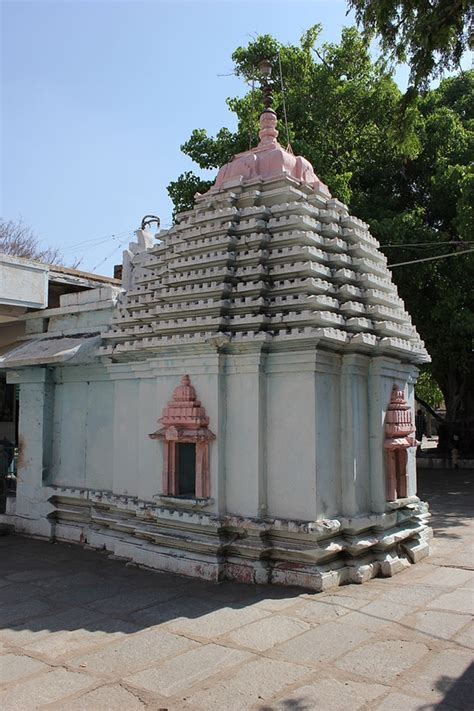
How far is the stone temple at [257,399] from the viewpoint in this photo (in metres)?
6.51

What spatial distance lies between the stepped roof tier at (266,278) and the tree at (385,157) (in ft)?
25.3

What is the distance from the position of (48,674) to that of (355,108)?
54.9 feet

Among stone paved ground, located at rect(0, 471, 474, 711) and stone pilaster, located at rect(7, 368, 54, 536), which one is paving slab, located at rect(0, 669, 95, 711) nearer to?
stone paved ground, located at rect(0, 471, 474, 711)

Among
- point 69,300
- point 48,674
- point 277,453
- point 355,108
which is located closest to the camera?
point 48,674

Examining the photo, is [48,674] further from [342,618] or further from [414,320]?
[414,320]

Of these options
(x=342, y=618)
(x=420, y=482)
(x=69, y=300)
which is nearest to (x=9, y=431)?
(x=69, y=300)

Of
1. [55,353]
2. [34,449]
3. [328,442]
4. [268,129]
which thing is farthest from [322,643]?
[268,129]

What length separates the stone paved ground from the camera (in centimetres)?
401

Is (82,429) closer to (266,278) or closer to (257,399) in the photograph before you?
(257,399)

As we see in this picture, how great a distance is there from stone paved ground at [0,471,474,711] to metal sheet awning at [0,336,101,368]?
263 cm

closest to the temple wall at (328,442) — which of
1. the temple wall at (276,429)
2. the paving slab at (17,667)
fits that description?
the temple wall at (276,429)

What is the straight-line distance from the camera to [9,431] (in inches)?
587

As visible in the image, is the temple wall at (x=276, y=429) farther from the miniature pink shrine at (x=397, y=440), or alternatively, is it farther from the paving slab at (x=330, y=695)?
the paving slab at (x=330, y=695)

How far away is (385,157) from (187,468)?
13.3 m
